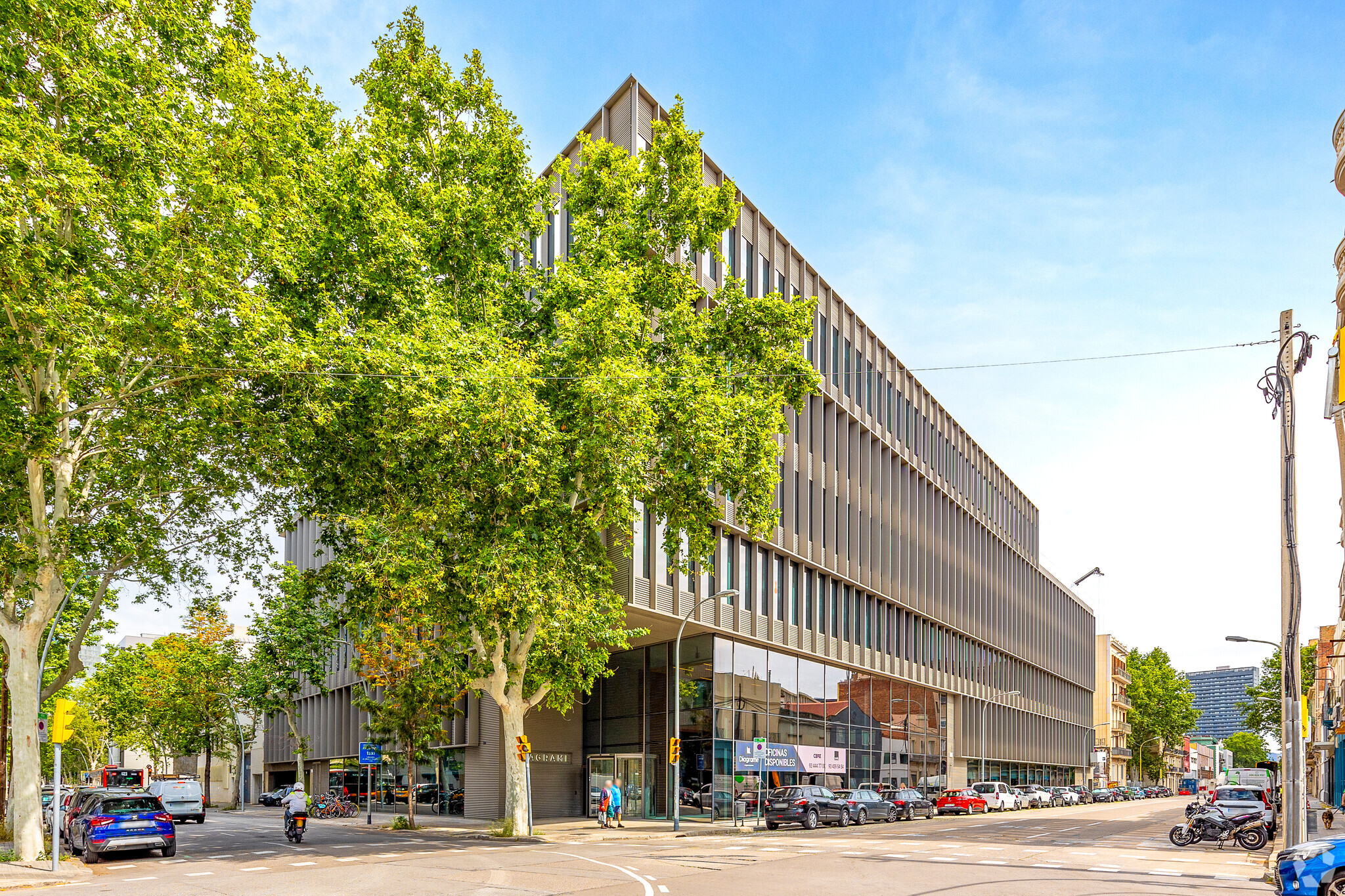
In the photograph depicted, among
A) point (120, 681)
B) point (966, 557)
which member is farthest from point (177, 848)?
point (966, 557)

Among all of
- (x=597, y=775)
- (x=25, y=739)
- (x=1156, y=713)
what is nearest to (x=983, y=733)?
(x=597, y=775)

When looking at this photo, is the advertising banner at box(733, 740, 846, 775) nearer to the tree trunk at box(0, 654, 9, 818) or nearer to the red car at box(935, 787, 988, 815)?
the red car at box(935, 787, 988, 815)

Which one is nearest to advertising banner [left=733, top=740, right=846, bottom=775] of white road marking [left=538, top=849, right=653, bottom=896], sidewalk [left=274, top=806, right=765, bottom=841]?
sidewalk [left=274, top=806, right=765, bottom=841]

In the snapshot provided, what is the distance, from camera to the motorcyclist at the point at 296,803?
98.4ft

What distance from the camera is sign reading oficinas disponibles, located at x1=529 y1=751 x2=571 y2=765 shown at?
40.7m

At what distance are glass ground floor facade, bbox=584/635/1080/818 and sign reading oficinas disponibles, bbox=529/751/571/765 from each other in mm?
Answer: 992

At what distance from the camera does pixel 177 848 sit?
91.5ft

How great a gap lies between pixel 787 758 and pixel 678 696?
8.38m

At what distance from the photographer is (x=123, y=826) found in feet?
80.4

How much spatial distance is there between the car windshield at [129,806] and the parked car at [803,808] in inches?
753

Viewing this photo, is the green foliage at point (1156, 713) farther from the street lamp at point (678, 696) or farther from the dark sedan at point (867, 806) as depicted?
the street lamp at point (678, 696)

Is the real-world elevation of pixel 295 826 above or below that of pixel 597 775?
above

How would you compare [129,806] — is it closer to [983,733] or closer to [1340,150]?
[1340,150]

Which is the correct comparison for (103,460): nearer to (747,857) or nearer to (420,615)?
(420,615)
